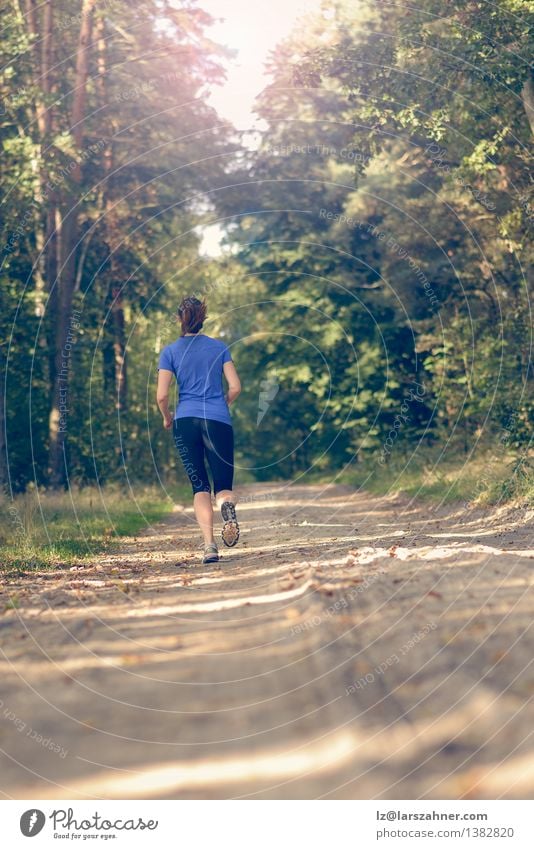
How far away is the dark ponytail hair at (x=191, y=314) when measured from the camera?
35.6 ft

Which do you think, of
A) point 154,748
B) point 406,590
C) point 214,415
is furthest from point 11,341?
point 154,748

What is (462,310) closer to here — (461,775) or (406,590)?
(406,590)

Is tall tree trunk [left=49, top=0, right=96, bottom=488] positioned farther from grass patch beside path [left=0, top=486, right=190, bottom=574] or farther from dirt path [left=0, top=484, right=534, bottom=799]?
dirt path [left=0, top=484, right=534, bottom=799]

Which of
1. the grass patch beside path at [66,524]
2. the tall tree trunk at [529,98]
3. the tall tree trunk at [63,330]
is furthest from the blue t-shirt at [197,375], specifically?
the tall tree trunk at [63,330]

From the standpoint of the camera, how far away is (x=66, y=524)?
15195 mm

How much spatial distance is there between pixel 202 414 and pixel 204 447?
1.09 feet

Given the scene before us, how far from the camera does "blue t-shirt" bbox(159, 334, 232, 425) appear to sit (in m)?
10.7

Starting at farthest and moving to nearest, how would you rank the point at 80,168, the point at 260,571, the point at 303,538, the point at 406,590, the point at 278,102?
1. the point at 278,102
2. the point at 80,168
3. the point at 303,538
4. the point at 260,571
5. the point at 406,590

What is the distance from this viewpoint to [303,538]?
13766mm

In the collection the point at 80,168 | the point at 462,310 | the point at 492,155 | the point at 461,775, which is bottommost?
the point at 461,775

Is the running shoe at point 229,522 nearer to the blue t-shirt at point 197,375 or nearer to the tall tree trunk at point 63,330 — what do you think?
the blue t-shirt at point 197,375

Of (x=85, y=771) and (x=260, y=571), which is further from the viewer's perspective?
(x=260, y=571)

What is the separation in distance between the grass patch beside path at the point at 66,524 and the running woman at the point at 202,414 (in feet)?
6.35

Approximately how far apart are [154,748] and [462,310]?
20662 millimetres
